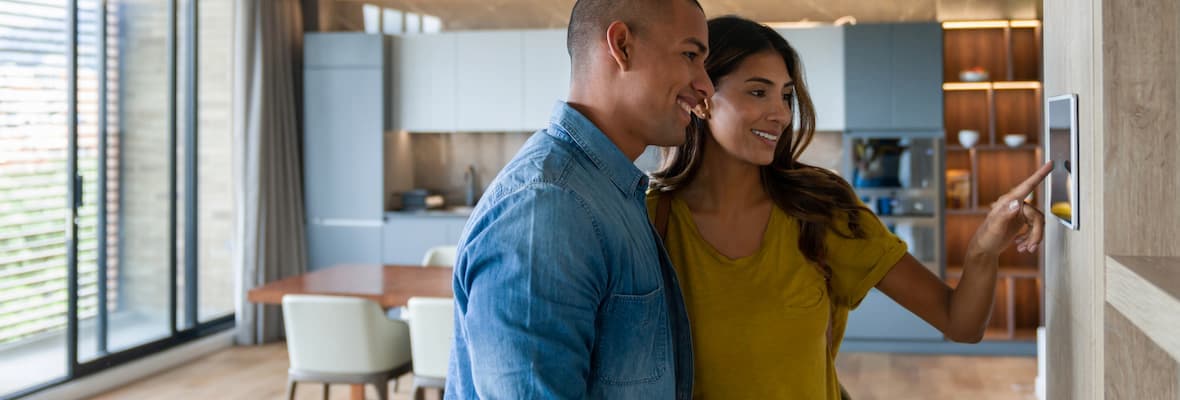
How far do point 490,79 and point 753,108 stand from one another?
18.2 feet

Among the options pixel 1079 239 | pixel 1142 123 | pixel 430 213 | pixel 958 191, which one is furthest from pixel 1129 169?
pixel 430 213

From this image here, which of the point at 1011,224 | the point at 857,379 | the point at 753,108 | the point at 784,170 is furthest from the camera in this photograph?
the point at 857,379

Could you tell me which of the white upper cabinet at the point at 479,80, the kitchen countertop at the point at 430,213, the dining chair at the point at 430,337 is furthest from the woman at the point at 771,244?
the kitchen countertop at the point at 430,213

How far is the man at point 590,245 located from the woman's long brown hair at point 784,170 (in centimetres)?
28

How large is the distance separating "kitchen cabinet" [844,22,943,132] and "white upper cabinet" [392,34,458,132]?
261cm

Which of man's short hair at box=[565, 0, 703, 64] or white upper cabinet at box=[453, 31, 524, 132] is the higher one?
white upper cabinet at box=[453, 31, 524, 132]

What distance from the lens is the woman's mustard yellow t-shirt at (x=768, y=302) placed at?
4.91ft

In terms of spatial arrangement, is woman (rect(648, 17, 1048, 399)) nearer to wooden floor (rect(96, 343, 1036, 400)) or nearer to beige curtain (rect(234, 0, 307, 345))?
wooden floor (rect(96, 343, 1036, 400))

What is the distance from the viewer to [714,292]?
1526mm

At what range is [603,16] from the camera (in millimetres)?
1265

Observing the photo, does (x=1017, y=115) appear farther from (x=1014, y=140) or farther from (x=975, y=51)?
(x=975, y=51)

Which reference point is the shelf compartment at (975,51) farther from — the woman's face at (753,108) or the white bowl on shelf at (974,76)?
the woman's face at (753,108)

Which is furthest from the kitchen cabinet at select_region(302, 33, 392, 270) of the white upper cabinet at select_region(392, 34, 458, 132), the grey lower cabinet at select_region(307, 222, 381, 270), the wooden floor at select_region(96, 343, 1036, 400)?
the wooden floor at select_region(96, 343, 1036, 400)

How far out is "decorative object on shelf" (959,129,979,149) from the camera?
6641 millimetres
